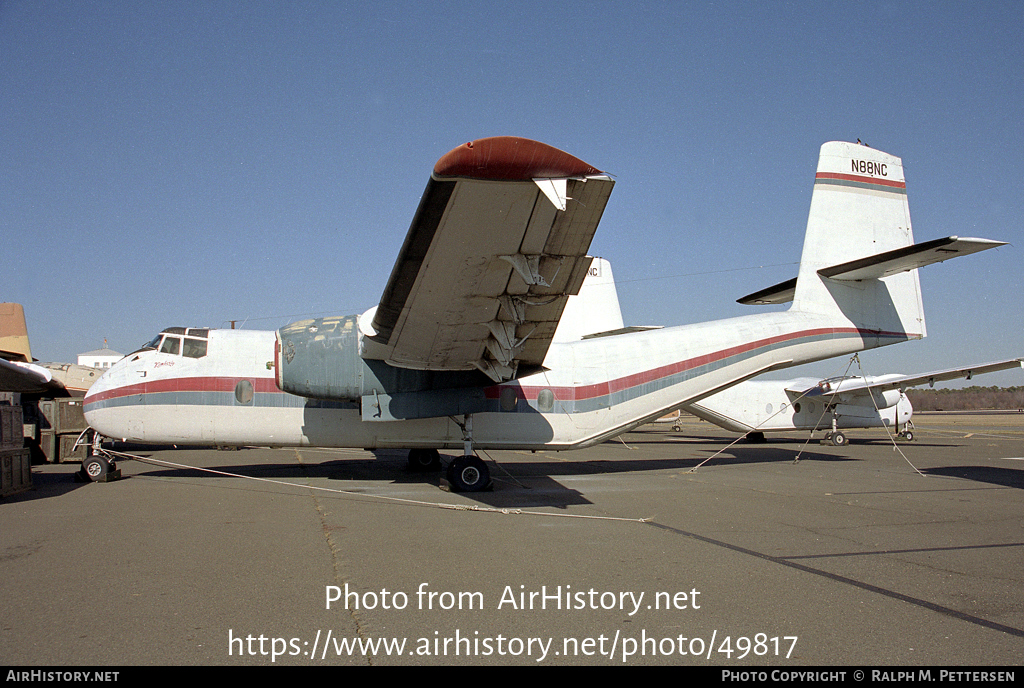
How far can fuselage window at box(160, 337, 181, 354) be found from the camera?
1056cm

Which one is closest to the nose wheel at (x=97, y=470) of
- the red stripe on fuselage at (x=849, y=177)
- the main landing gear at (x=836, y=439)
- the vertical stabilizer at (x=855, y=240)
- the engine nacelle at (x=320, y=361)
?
the engine nacelle at (x=320, y=361)

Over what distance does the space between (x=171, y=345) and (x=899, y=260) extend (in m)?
13.4

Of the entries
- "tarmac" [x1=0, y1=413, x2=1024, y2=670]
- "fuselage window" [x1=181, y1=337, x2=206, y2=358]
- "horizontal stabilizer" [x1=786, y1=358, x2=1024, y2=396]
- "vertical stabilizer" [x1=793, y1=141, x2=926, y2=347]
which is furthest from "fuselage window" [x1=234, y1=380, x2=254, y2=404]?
"horizontal stabilizer" [x1=786, y1=358, x2=1024, y2=396]

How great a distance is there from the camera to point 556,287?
6.96 metres

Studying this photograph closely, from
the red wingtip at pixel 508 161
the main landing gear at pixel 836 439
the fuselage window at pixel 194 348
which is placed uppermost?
the red wingtip at pixel 508 161

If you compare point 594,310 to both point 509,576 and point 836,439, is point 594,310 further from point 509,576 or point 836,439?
point 509,576

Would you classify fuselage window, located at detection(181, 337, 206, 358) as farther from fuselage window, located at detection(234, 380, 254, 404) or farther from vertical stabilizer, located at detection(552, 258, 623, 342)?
vertical stabilizer, located at detection(552, 258, 623, 342)

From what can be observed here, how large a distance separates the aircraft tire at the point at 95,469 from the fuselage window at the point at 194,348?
2.38 metres

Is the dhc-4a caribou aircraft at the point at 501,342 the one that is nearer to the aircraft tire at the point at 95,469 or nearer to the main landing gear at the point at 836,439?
the aircraft tire at the point at 95,469

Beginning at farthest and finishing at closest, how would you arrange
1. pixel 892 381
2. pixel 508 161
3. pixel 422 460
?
pixel 892 381
pixel 422 460
pixel 508 161

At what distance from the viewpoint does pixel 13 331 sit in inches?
857

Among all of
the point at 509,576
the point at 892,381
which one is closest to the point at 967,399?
the point at 892,381

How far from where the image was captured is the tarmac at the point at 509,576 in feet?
11.4

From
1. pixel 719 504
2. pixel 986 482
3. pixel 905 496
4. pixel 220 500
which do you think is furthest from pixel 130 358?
pixel 986 482
